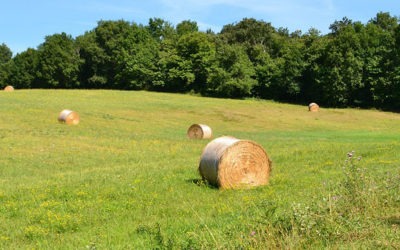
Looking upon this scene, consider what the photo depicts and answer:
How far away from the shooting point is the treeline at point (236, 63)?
6581 cm

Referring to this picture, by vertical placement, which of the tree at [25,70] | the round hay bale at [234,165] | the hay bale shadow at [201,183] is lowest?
the hay bale shadow at [201,183]

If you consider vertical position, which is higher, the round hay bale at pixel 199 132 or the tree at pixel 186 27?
the tree at pixel 186 27

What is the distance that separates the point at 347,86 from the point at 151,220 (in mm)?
61155

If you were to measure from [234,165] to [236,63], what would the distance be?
6334 cm

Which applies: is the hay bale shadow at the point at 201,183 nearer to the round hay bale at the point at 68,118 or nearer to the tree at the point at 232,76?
the round hay bale at the point at 68,118

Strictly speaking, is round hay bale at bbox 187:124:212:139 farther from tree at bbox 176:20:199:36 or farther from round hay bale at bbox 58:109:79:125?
tree at bbox 176:20:199:36

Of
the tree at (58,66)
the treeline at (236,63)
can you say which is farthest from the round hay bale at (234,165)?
the tree at (58,66)

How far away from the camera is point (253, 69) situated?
7588 centimetres

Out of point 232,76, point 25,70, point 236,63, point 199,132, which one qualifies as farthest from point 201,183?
point 25,70

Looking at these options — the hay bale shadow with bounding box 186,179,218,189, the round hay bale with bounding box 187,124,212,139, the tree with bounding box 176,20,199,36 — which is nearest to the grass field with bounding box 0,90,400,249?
the hay bale shadow with bounding box 186,179,218,189

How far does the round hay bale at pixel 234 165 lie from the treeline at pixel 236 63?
2172 inches

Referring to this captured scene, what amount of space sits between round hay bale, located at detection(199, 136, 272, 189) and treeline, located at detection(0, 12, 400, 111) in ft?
181

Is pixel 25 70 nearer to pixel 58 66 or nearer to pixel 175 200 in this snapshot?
pixel 58 66

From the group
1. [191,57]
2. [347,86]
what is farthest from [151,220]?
[191,57]
